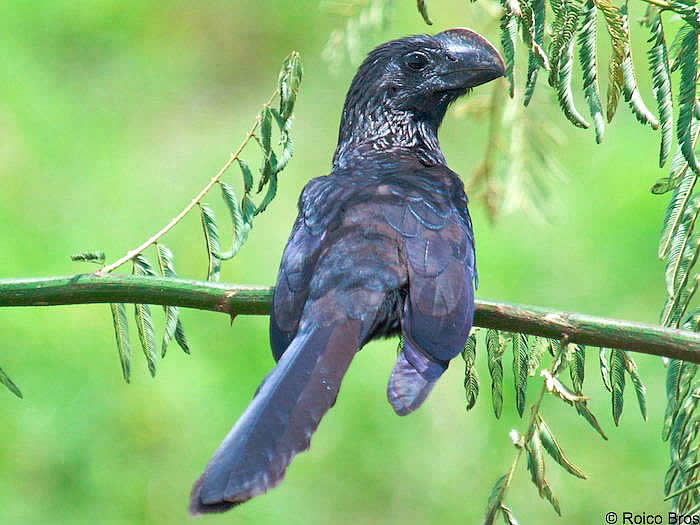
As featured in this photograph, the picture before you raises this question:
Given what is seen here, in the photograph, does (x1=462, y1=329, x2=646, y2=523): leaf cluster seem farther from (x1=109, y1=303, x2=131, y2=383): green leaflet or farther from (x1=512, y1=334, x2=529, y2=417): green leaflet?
(x1=109, y1=303, x2=131, y2=383): green leaflet

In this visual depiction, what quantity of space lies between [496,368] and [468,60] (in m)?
1.50

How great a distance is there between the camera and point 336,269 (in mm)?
3371

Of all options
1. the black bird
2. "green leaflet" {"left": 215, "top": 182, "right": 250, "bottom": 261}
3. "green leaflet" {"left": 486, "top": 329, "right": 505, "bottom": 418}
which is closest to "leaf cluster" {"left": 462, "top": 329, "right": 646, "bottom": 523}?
"green leaflet" {"left": 486, "top": 329, "right": 505, "bottom": 418}

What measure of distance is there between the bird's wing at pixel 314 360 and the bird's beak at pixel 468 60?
78cm

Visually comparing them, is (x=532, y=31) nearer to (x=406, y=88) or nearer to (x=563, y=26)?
(x=563, y=26)

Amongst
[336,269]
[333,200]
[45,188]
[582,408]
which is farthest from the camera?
[45,188]

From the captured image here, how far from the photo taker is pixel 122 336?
3014 millimetres

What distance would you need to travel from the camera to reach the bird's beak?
13.6 ft

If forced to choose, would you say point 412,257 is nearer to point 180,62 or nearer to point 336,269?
point 336,269

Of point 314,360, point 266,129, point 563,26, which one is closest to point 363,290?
point 314,360

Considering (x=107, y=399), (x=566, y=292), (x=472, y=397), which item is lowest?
(x=107, y=399)

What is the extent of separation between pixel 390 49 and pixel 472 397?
178 centimetres

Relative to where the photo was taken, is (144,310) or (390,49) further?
(390,49)

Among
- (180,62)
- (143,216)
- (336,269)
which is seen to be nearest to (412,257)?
(336,269)
